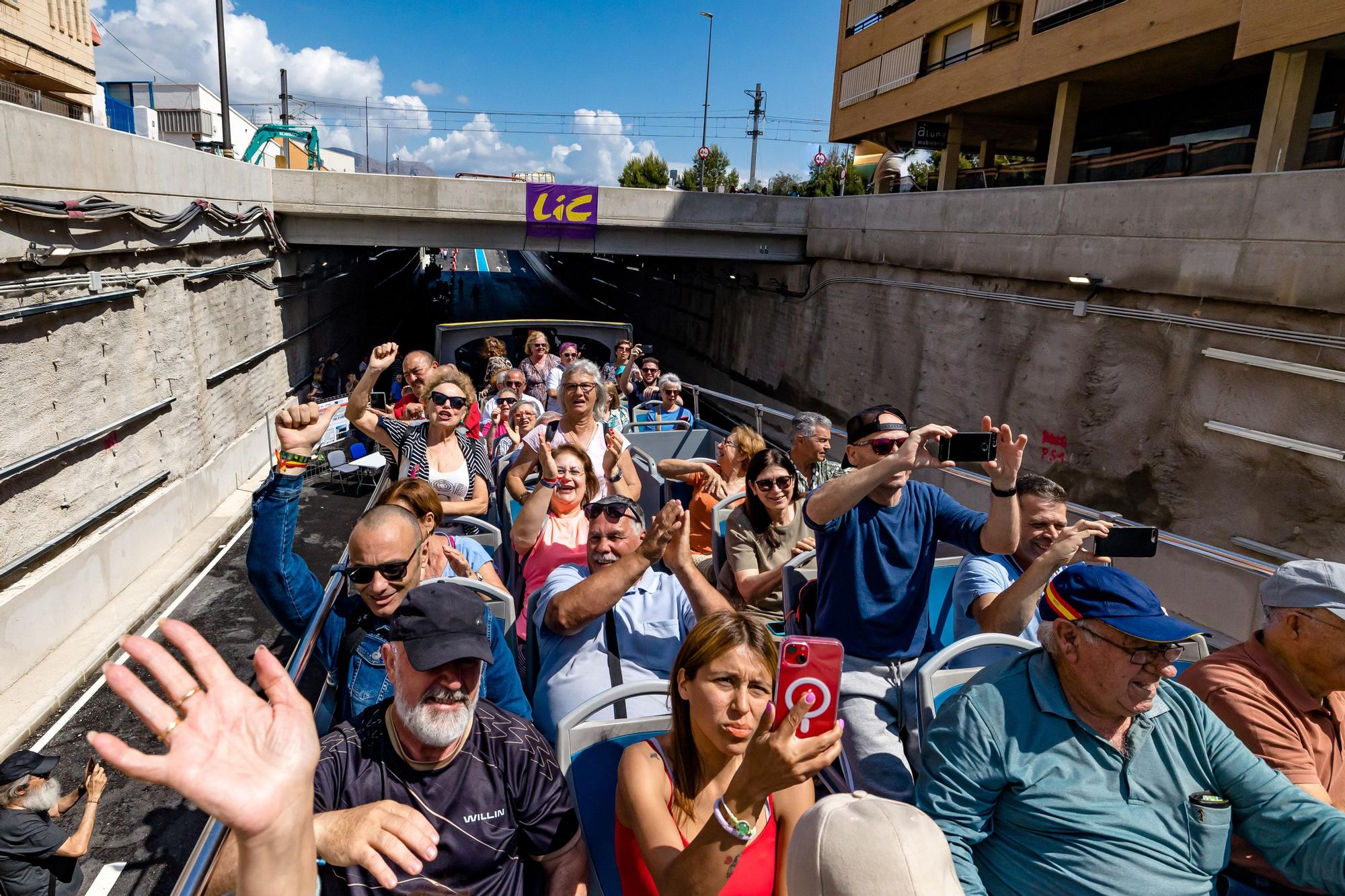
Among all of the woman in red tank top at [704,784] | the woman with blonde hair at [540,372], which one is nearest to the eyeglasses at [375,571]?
the woman in red tank top at [704,784]

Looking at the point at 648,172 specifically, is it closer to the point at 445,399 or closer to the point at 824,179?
the point at 824,179

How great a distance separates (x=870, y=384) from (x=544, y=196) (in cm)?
866

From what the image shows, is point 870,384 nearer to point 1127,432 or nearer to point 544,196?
point 1127,432

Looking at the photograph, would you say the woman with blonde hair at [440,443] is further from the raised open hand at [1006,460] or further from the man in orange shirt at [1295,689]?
the man in orange shirt at [1295,689]

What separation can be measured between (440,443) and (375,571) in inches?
103

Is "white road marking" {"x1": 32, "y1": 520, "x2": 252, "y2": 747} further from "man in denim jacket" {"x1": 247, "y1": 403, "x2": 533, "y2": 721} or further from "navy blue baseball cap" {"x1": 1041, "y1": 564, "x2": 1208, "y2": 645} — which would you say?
"navy blue baseball cap" {"x1": 1041, "y1": 564, "x2": 1208, "y2": 645}

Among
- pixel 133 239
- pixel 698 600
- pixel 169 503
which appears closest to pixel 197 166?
pixel 133 239

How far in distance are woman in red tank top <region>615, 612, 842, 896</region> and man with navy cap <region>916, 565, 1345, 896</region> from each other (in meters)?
0.50

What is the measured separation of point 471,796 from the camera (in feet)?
7.64

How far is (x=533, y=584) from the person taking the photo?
13.4 ft

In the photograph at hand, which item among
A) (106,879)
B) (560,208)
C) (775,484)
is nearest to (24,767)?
(106,879)

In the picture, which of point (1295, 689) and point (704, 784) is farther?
point (1295, 689)

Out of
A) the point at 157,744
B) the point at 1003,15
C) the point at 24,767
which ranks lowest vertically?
the point at 157,744

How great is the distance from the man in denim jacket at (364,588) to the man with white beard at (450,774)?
1.57ft
